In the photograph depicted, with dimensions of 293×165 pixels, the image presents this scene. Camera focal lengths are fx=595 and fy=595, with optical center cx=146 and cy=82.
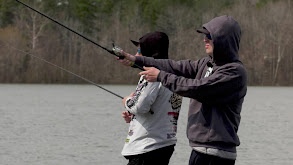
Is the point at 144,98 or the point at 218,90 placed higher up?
the point at 218,90

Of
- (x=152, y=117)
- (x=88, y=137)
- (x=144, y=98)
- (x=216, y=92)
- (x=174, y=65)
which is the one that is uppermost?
(x=174, y=65)

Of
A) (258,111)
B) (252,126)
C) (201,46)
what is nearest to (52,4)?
(201,46)

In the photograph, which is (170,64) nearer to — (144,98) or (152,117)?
(144,98)

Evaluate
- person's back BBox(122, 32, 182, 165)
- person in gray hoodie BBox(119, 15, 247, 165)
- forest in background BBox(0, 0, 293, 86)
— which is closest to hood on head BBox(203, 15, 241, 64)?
person in gray hoodie BBox(119, 15, 247, 165)

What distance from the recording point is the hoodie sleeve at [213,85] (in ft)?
11.0

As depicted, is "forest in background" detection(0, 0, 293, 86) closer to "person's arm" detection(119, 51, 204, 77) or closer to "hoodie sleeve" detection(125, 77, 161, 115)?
"hoodie sleeve" detection(125, 77, 161, 115)

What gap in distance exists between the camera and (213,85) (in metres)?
3.35

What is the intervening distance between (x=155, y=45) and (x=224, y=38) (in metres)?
0.72

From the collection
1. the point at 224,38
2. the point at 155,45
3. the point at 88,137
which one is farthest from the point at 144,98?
the point at 88,137

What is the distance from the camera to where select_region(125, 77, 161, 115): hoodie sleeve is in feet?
12.6

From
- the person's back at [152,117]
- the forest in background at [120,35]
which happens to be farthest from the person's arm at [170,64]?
the forest in background at [120,35]

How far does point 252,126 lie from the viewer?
1670 centimetres

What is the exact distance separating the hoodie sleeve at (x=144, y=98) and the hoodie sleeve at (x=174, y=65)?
0.21 metres

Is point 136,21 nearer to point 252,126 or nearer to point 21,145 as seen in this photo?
point 252,126
